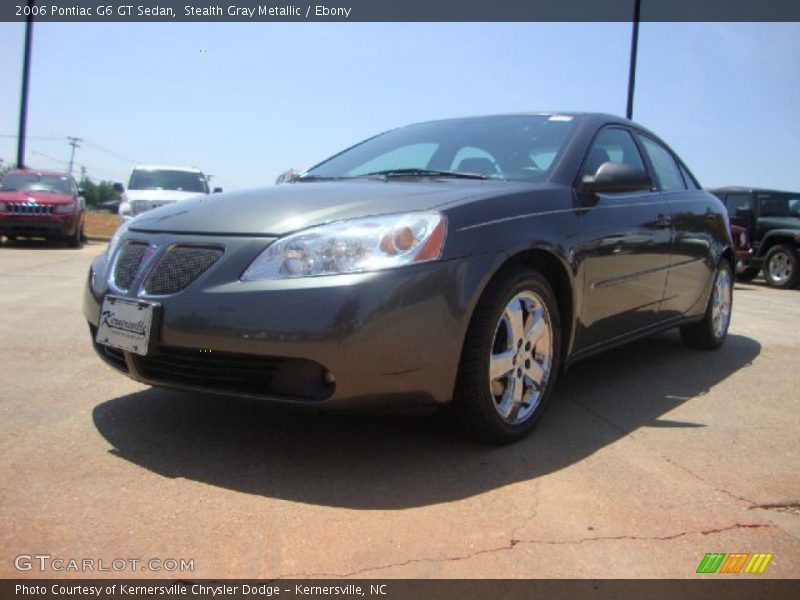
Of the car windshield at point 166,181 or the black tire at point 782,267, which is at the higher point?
the car windshield at point 166,181

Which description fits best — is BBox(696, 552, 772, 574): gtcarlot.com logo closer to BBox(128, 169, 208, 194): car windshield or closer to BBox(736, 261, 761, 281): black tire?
BBox(736, 261, 761, 281): black tire

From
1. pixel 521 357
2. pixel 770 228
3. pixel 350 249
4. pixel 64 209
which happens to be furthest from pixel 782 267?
pixel 64 209

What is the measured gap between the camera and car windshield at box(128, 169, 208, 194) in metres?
13.4

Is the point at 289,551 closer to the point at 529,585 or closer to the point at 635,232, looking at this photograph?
the point at 529,585

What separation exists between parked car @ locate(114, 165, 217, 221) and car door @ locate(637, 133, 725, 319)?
390 inches

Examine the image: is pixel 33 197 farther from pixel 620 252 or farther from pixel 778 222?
pixel 778 222

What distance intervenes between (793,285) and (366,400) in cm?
1185

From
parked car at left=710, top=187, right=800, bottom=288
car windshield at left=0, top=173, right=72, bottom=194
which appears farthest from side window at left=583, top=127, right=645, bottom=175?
car windshield at left=0, top=173, right=72, bottom=194

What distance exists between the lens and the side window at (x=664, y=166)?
438cm

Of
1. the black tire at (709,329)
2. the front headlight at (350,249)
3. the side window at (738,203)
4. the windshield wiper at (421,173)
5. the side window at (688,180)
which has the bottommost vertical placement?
the black tire at (709,329)

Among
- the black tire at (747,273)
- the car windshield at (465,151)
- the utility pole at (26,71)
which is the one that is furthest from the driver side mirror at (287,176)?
the utility pole at (26,71)

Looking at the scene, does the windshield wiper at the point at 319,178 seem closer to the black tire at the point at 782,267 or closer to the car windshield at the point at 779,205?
the black tire at the point at 782,267

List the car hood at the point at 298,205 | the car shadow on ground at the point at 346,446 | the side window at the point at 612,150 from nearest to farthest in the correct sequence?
the car shadow on ground at the point at 346,446, the car hood at the point at 298,205, the side window at the point at 612,150

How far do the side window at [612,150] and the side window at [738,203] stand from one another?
9929mm
